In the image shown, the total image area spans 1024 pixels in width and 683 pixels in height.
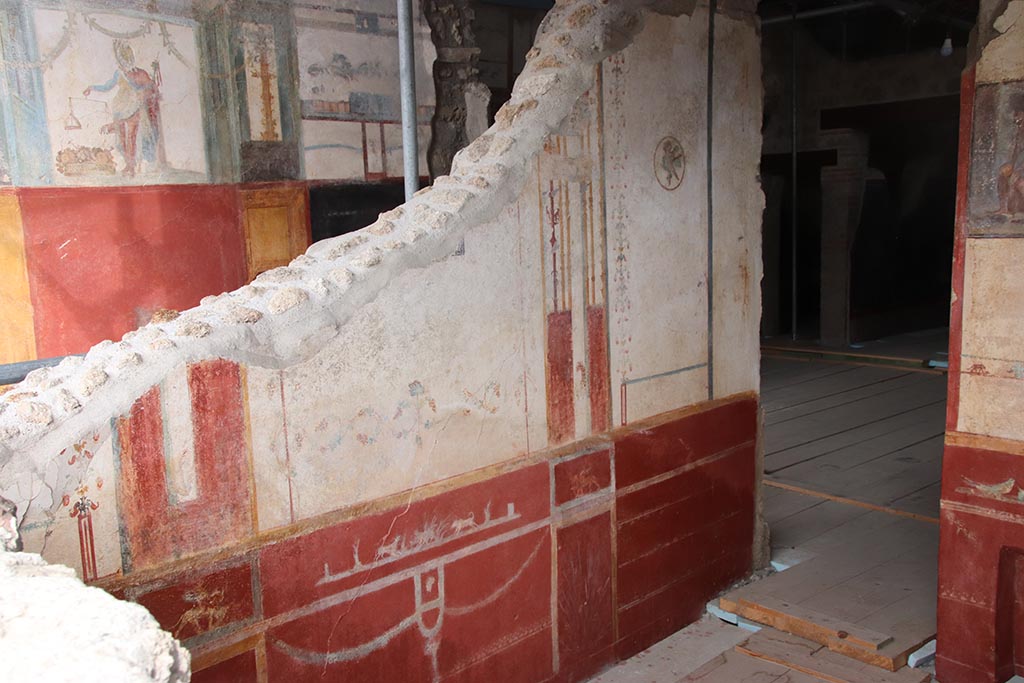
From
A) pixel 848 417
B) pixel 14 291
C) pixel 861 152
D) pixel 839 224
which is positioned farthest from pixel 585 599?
pixel 861 152

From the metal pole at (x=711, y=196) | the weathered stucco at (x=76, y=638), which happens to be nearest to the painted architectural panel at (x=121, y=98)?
the metal pole at (x=711, y=196)

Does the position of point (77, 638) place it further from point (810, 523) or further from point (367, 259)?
point (810, 523)

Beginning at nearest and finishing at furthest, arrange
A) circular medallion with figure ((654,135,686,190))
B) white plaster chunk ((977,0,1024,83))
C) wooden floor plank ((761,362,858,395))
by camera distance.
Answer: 1. white plaster chunk ((977,0,1024,83))
2. circular medallion with figure ((654,135,686,190))
3. wooden floor plank ((761,362,858,395))

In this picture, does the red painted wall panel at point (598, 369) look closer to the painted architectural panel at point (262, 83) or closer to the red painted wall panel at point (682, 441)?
the red painted wall panel at point (682, 441)

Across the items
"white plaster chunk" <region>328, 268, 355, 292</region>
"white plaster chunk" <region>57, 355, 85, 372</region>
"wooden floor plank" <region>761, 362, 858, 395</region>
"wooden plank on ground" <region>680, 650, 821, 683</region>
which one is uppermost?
"white plaster chunk" <region>328, 268, 355, 292</region>

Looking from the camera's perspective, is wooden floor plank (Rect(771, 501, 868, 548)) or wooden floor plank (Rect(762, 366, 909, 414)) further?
wooden floor plank (Rect(762, 366, 909, 414))

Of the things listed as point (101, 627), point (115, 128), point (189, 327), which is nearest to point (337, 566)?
point (189, 327)

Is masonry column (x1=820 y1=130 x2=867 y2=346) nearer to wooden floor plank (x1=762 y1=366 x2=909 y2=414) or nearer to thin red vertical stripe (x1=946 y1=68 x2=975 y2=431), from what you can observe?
wooden floor plank (x1=762 y1=366 x2=909 y2=414)

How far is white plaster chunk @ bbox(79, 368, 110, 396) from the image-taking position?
170cm

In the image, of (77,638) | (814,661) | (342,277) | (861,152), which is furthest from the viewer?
(861,152)

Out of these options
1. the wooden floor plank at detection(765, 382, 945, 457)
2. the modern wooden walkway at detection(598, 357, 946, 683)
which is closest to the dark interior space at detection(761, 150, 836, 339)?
the wooden floor plank at detection(765, 382, 945, 457)

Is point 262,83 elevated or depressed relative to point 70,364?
elevated

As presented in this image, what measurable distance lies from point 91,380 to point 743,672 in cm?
197

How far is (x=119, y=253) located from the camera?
11.1 feet
